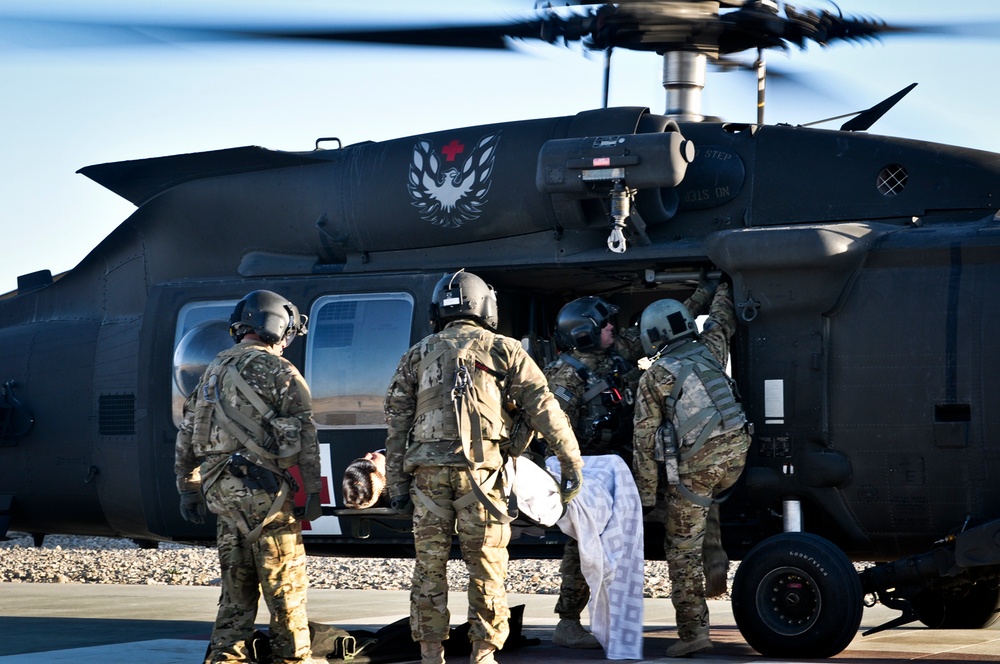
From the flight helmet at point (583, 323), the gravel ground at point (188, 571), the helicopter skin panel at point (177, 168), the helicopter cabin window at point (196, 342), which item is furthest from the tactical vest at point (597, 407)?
the gravel ground at point (188, 571)

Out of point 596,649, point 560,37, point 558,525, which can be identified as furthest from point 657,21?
point 596,649

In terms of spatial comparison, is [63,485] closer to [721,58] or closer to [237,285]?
[237,285]

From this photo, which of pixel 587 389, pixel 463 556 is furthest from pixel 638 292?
pixel 463 556

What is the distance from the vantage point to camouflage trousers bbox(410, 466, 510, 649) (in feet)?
19.0

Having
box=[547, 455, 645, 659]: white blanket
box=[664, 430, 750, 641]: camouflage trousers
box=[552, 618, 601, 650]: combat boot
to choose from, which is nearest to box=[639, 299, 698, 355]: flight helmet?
box=[664, 430, 750, 641]: camouflage trousers

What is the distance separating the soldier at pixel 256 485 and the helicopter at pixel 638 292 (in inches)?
42.7

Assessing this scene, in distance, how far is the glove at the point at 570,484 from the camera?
6.02 meters

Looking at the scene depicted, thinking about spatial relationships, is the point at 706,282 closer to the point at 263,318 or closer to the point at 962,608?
the point at 263,318

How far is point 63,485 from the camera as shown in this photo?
8.66 metres

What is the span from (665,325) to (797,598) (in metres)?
1.58

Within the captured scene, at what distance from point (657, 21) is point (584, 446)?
2454mm

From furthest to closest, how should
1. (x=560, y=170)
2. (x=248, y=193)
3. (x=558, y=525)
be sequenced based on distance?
1. (x=248, y=193)
2. (x=560, y=170)
3. (x=558, y=525)

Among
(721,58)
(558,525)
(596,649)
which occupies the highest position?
(721,58)

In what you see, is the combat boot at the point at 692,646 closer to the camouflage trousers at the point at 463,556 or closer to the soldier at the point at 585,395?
the soldier at the point at 585,395
